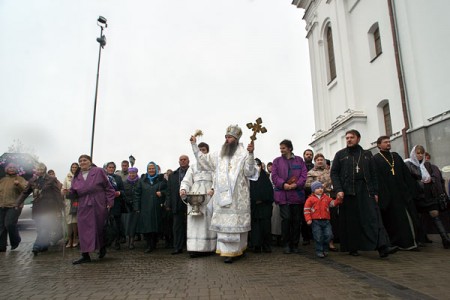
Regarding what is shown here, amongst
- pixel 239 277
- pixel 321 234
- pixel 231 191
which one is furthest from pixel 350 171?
pixel 239 277

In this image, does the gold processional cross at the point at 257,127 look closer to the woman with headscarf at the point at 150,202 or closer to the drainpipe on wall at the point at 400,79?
the woman with headscarf at the point at 150,202

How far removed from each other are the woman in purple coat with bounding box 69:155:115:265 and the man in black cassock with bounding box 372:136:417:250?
475 centimetres

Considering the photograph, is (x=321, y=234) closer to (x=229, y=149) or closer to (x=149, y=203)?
(x=229, y=149)

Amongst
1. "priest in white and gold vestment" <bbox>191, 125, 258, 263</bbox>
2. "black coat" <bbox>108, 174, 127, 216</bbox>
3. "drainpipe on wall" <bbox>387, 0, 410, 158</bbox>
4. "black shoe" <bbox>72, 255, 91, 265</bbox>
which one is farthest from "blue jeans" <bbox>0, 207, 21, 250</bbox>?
"drainpipe on wall" <bbox>387, 0, 410, 158</bbox>

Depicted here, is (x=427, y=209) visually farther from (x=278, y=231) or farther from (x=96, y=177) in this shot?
(x=96, y=177)

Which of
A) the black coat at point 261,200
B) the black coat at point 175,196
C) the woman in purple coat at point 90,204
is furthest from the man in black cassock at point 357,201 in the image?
the woman in purple coat at point 90,204

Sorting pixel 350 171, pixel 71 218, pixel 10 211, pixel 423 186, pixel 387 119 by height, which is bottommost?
pixel 71 218

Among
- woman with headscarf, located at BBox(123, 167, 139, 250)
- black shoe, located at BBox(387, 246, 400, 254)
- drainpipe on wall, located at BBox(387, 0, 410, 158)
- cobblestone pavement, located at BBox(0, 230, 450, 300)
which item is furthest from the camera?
drainpipe on wall, located at BBox(387, 0, 410, 158)

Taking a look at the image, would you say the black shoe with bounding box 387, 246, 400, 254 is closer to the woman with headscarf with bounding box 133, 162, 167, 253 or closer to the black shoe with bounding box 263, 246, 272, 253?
the black shoe with bounding box 263, 246, 272, 253

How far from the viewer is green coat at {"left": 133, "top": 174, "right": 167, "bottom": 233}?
7.91 m

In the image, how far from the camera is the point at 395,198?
6.59 metres

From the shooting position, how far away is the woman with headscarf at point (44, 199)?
27.3ft

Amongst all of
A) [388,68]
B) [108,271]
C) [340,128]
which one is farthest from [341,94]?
[108,271]

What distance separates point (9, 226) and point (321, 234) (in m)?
6.79
